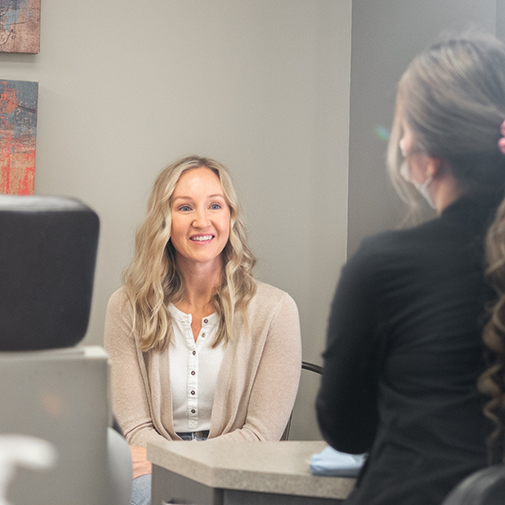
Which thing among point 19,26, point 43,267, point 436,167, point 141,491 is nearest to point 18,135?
point 19,26

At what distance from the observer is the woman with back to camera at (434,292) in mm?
748

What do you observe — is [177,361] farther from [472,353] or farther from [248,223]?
[472,353]

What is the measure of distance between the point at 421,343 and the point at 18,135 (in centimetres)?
207

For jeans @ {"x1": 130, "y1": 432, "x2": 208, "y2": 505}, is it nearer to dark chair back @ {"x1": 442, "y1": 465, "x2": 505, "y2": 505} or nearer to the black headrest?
the black headrest

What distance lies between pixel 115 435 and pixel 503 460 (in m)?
0.49

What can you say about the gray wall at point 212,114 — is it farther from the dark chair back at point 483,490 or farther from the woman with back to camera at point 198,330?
the dark chair back at point 483,490

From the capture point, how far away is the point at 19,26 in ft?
8.00

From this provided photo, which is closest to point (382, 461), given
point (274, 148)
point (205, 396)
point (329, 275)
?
point (205, 396)

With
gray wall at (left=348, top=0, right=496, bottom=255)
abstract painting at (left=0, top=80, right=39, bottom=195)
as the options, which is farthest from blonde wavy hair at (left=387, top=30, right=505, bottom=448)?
abstract painting at (left=0, top=80, right=39, bottom=195)

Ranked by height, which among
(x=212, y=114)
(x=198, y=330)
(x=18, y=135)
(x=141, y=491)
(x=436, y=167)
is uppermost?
(x=212, y=114)

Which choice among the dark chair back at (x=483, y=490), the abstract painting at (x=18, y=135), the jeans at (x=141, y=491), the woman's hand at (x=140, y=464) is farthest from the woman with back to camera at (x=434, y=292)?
the abstract painting at (x=18, y=135)

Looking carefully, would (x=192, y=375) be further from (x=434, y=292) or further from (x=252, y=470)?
(x=434, y=292)

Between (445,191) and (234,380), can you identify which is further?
(234,380)

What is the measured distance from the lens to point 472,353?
29.3 inches
